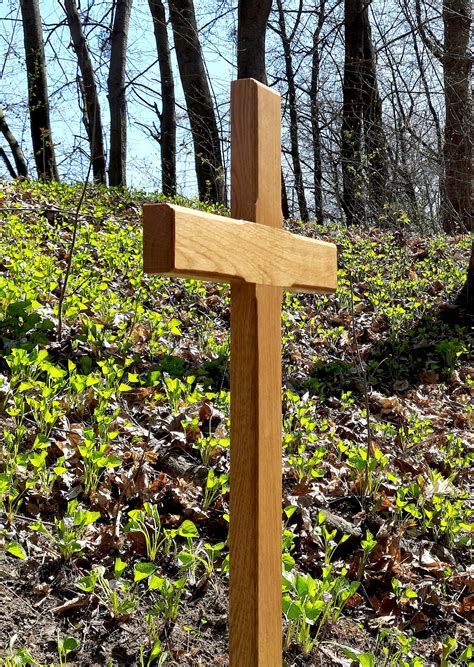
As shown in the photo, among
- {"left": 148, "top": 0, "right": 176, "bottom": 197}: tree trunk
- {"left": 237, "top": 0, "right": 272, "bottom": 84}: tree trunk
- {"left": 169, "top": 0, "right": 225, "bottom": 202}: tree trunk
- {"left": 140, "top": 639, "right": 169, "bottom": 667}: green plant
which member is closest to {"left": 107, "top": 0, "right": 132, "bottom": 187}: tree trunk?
{"left": 148, "top": 0, "right": 176, "bottom": 197}: tree trunk

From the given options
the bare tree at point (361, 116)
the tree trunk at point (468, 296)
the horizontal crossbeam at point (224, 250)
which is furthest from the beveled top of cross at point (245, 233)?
the bare tree at point (361, 116)

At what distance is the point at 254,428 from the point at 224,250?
438 mm

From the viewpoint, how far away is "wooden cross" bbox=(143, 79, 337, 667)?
5.23 ft

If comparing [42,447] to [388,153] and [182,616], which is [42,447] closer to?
[182,616]

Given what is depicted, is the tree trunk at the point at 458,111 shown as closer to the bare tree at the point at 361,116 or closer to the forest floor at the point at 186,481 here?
the bare tree at the point at 361,116

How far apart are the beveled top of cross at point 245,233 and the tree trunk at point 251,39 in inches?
301

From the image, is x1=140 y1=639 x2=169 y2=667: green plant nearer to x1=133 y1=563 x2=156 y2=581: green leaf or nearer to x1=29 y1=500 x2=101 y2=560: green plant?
x1=133 y1=563 x2=156 y2=581: green leaf

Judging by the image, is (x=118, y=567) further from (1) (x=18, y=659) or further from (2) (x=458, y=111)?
(2) (x=458, y=111)

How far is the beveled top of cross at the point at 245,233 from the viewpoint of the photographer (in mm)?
1322

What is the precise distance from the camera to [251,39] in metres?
8.99

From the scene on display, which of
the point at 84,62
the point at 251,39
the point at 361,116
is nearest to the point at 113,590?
the point at 251,39

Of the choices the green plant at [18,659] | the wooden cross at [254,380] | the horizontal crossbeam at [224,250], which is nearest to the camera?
the horizontal crossbeam at [224,250]

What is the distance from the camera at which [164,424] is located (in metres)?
3.28

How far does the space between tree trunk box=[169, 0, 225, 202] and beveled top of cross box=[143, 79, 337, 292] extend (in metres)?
8.24
